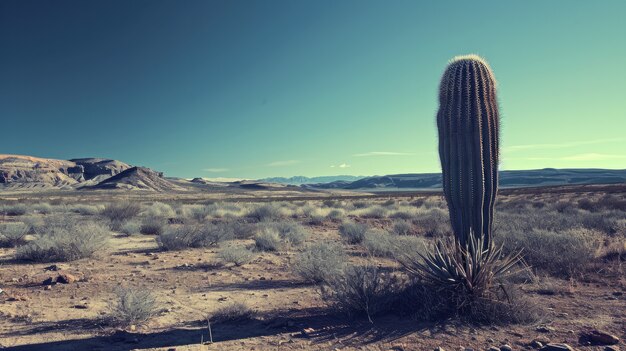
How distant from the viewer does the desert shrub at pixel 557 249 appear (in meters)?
8.54

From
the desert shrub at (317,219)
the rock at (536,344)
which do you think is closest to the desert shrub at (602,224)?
the rock at (536,344)

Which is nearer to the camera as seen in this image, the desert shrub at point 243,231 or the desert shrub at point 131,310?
the desert shrub at point 131,310

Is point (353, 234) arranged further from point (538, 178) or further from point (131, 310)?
point (538, 178)

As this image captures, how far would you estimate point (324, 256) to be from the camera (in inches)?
351

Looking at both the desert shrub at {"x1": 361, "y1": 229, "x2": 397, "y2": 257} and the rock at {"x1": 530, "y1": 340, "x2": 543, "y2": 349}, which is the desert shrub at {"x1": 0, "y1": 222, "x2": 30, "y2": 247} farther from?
the rock at {"x1": 530, "y1": 340, "x2": 543, "y2": 349}

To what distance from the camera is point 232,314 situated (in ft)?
19.0

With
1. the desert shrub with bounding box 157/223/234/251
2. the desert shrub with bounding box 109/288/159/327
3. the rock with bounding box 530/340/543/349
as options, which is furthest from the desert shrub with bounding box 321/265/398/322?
the desert shrub with bounding box 157/223/234/251

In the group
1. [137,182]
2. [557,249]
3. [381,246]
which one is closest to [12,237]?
[381,246]

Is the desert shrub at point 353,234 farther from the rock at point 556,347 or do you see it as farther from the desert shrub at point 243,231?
the rock at point 556,347

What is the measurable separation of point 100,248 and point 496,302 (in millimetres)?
10816

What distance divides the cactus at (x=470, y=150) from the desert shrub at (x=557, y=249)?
3045mm

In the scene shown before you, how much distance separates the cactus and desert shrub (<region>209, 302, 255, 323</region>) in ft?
12.1

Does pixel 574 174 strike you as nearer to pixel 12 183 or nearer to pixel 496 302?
pixel 496 302

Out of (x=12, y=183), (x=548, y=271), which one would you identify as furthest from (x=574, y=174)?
(x=12, y=183)
